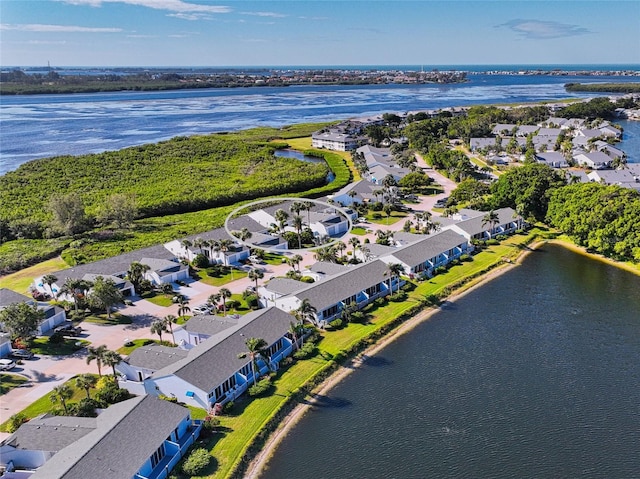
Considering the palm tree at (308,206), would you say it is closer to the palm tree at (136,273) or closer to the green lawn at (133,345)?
the palm tree at (136,273)

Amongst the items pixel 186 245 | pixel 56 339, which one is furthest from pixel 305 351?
pixel 186 245

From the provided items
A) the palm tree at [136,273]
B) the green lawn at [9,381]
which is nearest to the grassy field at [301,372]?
the green lawn at [9,381]

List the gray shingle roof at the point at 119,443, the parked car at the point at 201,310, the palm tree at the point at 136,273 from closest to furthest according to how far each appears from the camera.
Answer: the gray shingle roof at the point at 119,443 < the parked car at the point at 201,310 < the palm tree at the point at 136,273

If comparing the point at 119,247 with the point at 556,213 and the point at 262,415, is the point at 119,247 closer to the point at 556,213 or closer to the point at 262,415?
the point at 262,415

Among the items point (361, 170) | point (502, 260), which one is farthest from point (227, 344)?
point (361, 170)

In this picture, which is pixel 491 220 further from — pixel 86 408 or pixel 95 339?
pixel 86 408

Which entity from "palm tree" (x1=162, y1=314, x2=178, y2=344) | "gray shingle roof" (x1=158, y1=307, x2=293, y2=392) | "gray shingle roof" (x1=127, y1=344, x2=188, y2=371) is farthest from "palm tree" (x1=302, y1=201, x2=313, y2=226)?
"gray shingle roof" (x1=127, y1=344, x2=188, y2=371)
